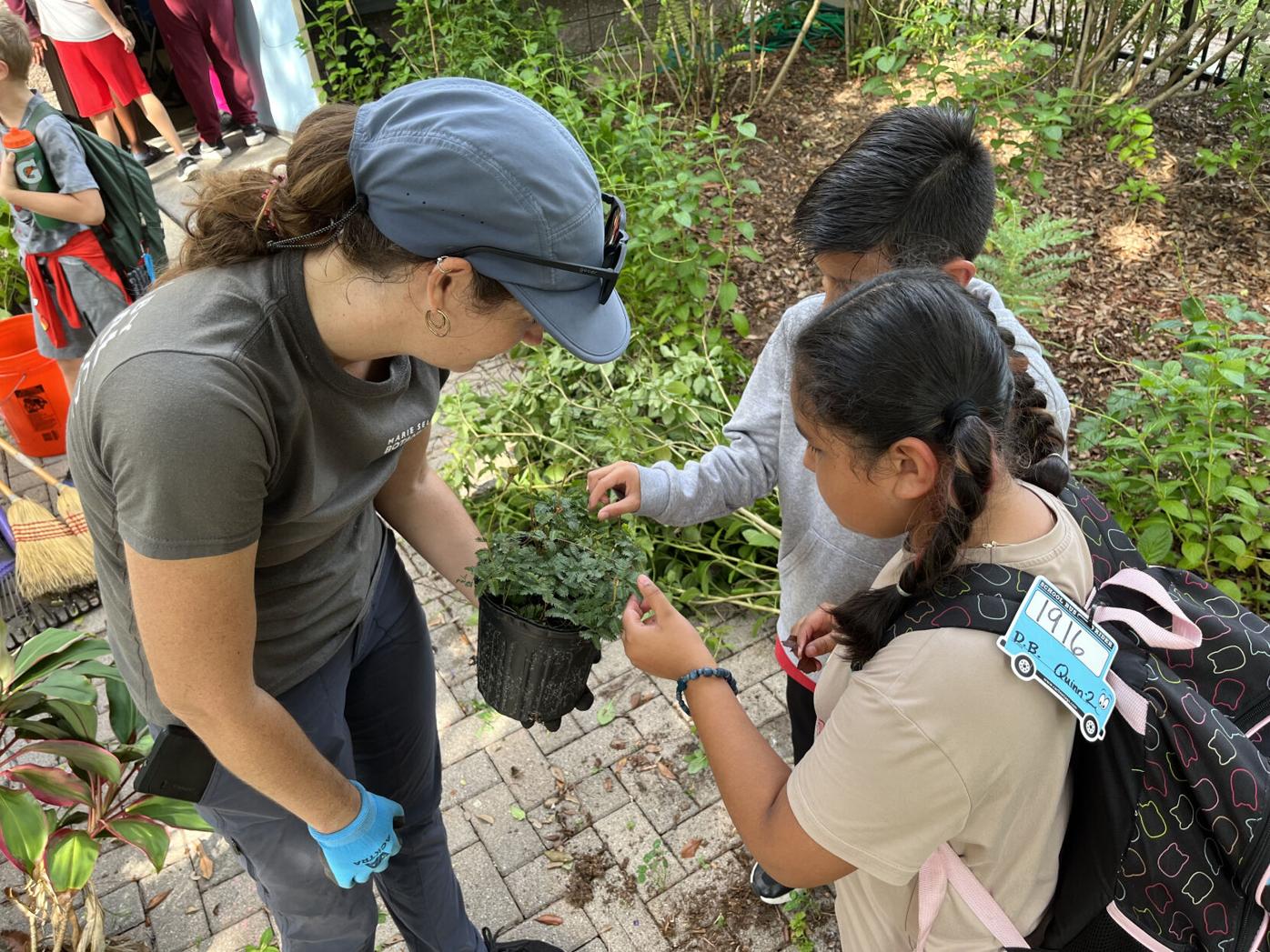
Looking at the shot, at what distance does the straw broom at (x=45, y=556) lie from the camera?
3.60 meters

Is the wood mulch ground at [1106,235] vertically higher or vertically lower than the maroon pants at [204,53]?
lower

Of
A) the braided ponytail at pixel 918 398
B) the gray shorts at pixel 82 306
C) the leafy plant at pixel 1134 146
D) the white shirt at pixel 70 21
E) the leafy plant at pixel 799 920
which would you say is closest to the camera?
the braided ponytail at pixel 918 398

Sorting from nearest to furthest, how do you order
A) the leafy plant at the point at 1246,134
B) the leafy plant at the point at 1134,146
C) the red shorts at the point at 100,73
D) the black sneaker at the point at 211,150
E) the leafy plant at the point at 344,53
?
1. the leafy plant at the point at 1134,146
2. the leafy plant at the point at 1246,134
3. the leafy plant at the point at 344,53
4. the red shorts at the point at 100,73
5. the black sneaker at the point at 211,150

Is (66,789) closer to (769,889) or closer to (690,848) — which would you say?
(690,848)

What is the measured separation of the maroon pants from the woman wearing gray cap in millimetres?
5793

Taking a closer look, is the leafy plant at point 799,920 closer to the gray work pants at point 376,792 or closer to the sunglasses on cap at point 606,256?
the gray work pants at point 376,792

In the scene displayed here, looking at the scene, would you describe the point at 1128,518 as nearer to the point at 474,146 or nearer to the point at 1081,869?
the point at 1081,869

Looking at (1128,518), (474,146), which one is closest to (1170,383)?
(1128,518)

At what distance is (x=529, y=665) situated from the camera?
6.15ft

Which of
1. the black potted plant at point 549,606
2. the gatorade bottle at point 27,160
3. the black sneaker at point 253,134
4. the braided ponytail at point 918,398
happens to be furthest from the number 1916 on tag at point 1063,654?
the black sneaker at point 253,134

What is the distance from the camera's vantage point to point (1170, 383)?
115 inches

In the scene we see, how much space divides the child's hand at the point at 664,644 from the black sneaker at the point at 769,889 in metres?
1.19

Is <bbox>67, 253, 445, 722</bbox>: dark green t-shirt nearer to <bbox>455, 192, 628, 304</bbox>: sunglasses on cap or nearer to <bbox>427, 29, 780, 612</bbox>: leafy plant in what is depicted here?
<bbox>455, 192, 628, 304</bbox>: sunglasses on cap

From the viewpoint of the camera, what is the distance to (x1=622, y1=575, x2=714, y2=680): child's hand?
5.31 feet
